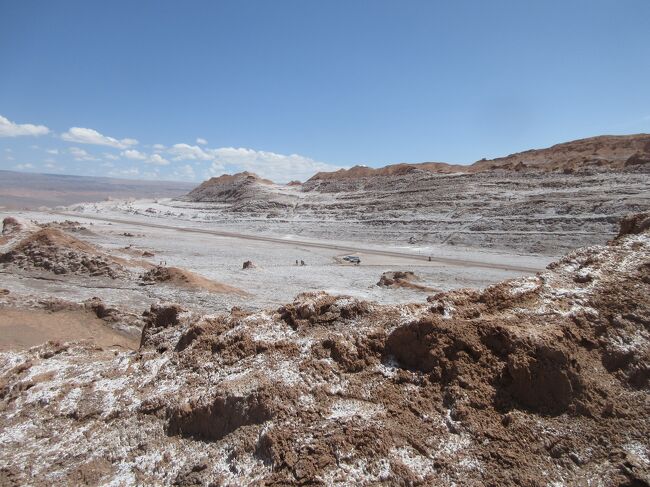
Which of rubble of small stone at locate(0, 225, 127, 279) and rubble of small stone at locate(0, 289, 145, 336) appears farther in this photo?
rubble of small stone at locate(0, 225, 127, 279)

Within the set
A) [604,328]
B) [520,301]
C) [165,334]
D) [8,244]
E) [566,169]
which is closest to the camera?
[604,328]

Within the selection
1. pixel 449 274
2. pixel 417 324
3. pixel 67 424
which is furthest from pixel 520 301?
pixel 449 274

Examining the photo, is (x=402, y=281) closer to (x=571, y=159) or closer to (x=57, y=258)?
(x=57, y=258)

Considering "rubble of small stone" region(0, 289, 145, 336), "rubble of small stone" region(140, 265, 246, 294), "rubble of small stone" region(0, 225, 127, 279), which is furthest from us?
"rubble of small stone" region(0, 225, 127, 279)

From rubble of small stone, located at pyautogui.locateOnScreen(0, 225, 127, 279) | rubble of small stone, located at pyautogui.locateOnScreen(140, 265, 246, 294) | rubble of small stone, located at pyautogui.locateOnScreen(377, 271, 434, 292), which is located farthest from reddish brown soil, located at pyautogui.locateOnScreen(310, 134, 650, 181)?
rubble of small stone, located at pyautogui.locateOnScreen(0, 225, 127, 279)

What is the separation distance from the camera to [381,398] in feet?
15.0

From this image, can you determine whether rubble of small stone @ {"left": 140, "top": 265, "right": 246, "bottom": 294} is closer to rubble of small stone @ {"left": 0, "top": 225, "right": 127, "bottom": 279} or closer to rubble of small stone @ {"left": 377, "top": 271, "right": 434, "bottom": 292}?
rubble of small stone @ {"left": 0, "top": 225, "right": 127, "bottom": 279}

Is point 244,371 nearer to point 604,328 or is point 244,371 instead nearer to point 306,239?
point 604,328

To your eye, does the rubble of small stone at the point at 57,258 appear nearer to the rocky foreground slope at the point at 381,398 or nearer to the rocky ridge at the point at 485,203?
the rocky foreground slope at the point at 381,398

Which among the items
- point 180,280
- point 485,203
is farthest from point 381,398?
point 485,203

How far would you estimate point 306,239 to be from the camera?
→ 165ft

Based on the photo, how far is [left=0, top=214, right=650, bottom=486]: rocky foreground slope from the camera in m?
3.98

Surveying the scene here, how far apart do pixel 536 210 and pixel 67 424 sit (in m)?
44.6

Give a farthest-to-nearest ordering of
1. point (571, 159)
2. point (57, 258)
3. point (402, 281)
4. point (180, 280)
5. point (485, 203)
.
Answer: point (571, 159)
point (485, 203)
point (402, 281)
point (57, 258)
point (180, 280)
